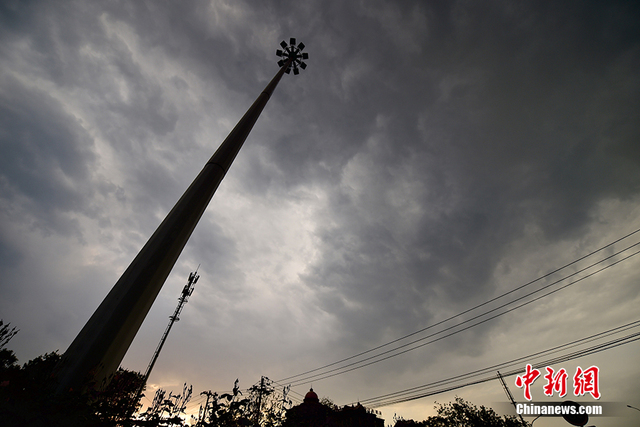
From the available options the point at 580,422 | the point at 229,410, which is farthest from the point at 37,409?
the point at 580,422

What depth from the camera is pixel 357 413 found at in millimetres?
45250

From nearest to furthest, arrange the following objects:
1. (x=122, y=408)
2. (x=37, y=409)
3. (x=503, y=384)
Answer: (x=37, y=409) < (x=122, y=408) < (x=503, y=384)

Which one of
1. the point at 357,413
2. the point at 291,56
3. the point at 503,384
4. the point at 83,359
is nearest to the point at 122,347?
the point at 83,359

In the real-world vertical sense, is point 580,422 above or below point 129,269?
above

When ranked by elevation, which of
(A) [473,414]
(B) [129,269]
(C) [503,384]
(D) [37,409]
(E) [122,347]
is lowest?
(D) [37,409]

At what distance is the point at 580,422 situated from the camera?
2184cm

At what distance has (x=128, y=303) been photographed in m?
4.40

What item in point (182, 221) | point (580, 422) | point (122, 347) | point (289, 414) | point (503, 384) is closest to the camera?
point (122, 347)

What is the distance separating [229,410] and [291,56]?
18.0 m

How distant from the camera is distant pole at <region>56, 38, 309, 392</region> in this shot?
383 centimetres

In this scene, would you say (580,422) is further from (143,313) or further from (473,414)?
(143,313)

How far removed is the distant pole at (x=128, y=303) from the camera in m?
3.83

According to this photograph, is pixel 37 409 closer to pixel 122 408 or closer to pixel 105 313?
pixel 122 408

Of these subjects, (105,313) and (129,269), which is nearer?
(105,313)
